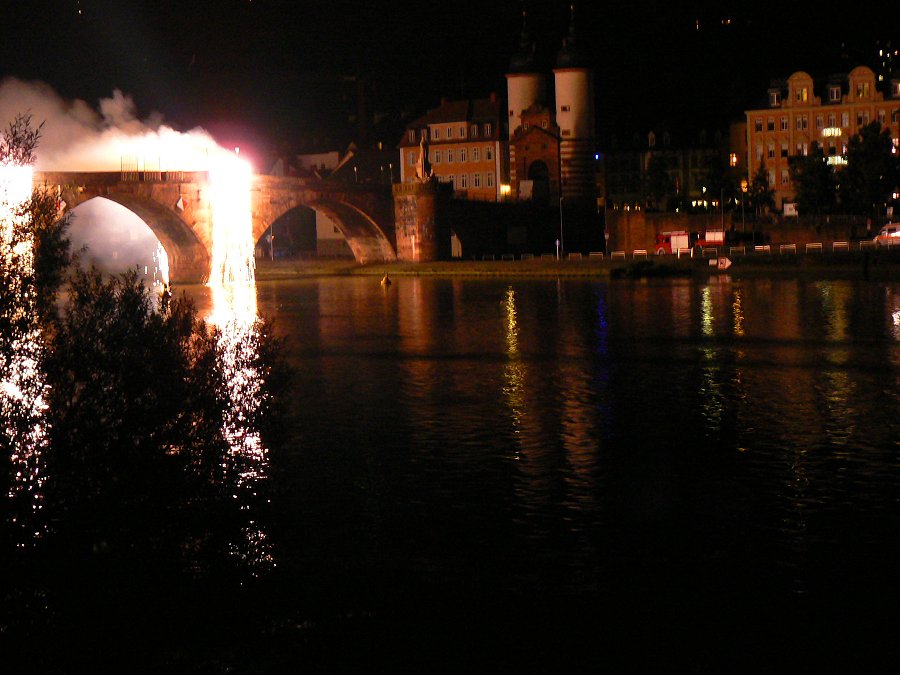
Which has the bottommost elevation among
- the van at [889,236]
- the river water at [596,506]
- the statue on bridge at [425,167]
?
the river water at [596,506]

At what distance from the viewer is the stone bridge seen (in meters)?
70.0

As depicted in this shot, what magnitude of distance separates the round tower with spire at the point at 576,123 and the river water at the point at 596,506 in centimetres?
5581

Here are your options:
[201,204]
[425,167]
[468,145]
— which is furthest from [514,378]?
[468,145]

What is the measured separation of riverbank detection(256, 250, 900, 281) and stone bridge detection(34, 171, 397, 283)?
304cm

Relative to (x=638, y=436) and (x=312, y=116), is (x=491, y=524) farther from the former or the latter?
(x=312, y=116)

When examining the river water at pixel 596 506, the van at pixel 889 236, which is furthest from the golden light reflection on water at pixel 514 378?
the van at pixel 889 236

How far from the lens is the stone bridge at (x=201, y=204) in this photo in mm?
70000

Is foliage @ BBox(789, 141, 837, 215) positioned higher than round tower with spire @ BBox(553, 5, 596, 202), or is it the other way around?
round tower with spire @ BBox(553, 5, 596, 202)

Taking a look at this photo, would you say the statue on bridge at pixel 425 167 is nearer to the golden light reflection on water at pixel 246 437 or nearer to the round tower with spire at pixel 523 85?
the round tower with spire at pixel 523 85

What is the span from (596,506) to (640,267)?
163 ft

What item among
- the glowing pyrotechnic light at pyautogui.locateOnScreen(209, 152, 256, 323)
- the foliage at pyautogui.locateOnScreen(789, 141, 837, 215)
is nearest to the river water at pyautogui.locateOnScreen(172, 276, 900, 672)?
the glowing pyrotechnic light at pyautogui.locateOnScreen(209, 152, 256, 323)

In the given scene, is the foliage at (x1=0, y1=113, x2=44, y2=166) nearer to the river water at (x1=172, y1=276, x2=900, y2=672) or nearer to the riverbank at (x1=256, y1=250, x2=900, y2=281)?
the river water at (x1=172, y1=276, x2=900, y2=672)

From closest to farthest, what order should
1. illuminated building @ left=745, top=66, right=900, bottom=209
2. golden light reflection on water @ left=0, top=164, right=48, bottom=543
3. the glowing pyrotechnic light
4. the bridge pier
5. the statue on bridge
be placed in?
golden light reflection on water @ left=0, top=164, right=48, bottom=543
the glowing pyrotechnic light
the bridge pier
the statue on bridge
illuminated building @ left=745, top=66, right=900, bottom=209

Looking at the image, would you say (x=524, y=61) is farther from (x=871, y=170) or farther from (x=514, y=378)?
(x=514, y=378)
